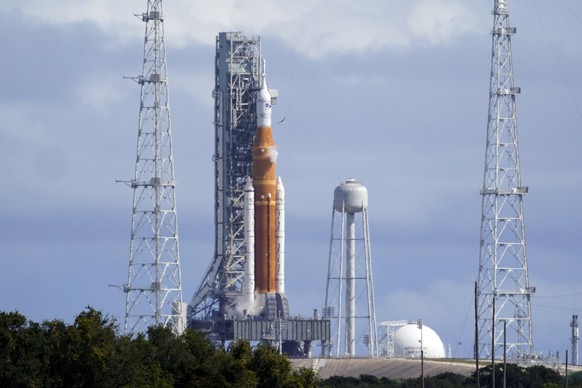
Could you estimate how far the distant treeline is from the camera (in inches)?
3816

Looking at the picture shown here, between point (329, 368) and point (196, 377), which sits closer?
point (196, 377)

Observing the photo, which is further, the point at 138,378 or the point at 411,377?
the point at 411,377

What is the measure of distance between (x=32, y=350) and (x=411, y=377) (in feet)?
305

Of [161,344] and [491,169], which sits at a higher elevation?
[491,169]

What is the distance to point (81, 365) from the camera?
98.2 meters

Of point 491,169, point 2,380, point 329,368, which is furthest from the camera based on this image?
point 329,368

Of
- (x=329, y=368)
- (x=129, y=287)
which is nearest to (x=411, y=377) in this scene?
(x=329, y=368)

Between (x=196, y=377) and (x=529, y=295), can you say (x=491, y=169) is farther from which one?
(x=196, y=377)

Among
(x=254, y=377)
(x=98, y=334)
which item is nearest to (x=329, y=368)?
(x=254, y=377)

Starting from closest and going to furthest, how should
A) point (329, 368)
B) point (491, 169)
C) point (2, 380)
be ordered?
1. point (2, 380)
2. point (491, 169)
3. point (329, 368)

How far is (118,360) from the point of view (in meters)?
99.3

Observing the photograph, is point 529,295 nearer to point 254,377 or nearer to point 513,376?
A: point 513,376

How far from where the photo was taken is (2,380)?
94.8 meters

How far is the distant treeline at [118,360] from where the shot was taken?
96938 millimetres
